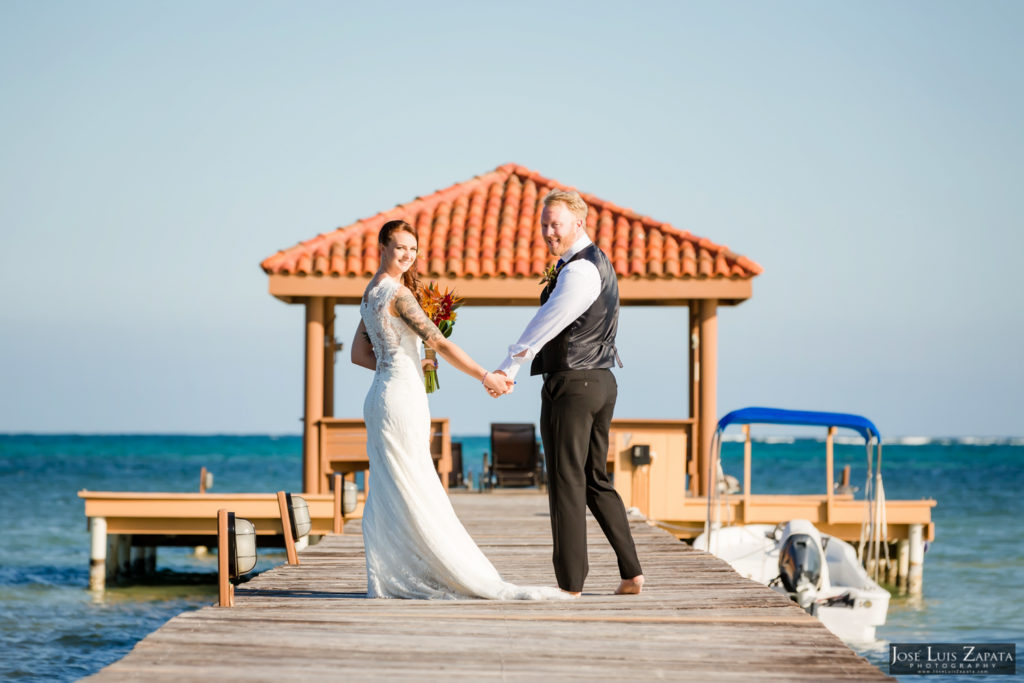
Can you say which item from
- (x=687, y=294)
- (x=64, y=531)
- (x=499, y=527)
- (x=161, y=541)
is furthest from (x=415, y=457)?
(x=64, y=531)

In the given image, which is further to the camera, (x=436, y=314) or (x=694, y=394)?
(x=694, y=394)

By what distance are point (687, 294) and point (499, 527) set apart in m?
5.05

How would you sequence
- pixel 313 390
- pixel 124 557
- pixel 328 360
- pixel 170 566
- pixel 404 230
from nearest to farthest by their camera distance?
pixel 404 230, pixel 313 390, pixel 328 360, pixel 124 557, pixel 170 566

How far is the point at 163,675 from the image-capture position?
4496 mm

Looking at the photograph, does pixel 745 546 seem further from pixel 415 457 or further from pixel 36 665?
pixel 415 457

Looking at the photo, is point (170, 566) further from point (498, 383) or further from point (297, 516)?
point (498, 383)

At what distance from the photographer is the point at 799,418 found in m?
15.9

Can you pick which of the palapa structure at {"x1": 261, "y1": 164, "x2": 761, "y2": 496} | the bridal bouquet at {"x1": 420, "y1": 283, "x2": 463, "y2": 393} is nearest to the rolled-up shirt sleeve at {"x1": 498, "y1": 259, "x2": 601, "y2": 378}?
the bridal bouquet at {"x1": 420, "y1": 283, "x2": 463, "y2": 393}

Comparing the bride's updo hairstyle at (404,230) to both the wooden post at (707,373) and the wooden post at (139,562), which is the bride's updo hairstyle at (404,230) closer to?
the wooden post at (707,373)

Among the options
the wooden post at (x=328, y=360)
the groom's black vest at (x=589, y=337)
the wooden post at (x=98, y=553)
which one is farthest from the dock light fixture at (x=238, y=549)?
the wooden post at (x=98, y=553)

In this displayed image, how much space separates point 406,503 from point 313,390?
367 inches

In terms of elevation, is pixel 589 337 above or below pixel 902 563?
above

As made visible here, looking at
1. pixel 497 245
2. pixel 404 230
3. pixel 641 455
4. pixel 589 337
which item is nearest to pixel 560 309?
pixel 589 337

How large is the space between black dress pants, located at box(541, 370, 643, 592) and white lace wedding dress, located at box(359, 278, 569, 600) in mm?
296
